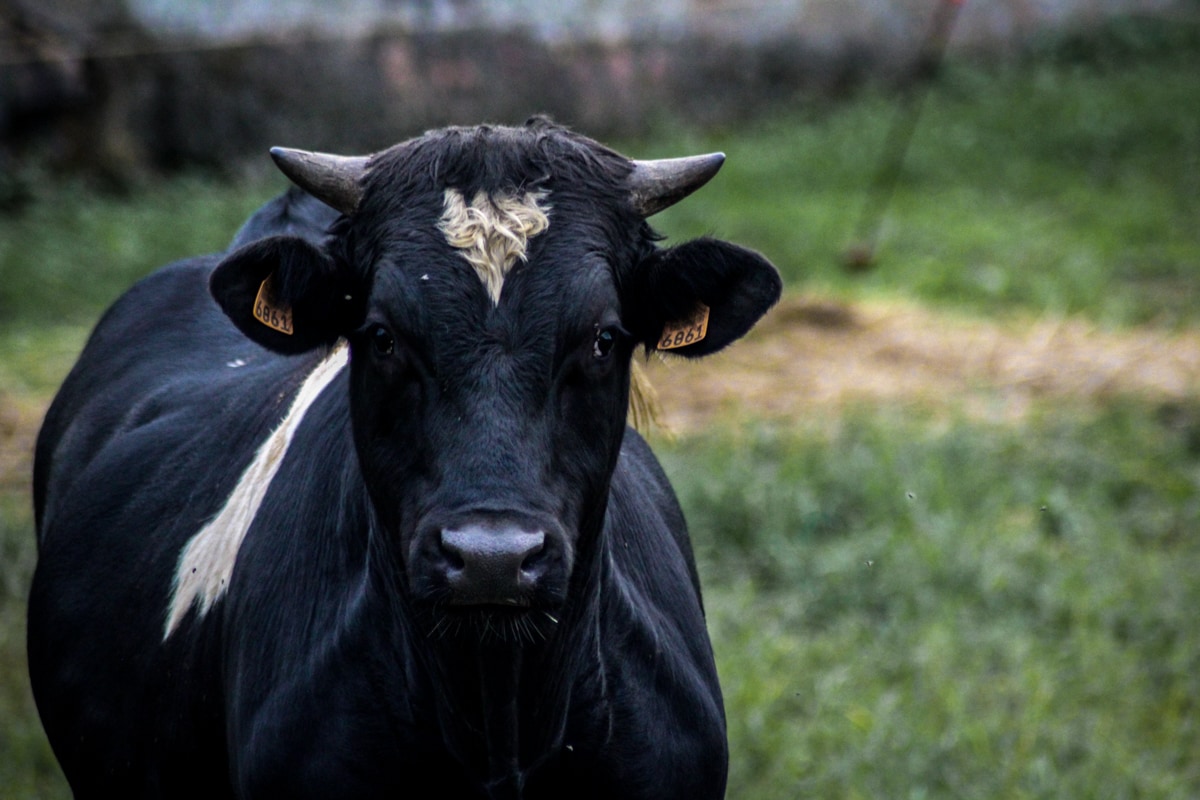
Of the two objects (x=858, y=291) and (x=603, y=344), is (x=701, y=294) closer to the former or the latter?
(x=603, y=344)

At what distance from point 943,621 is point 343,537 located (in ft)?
10.7

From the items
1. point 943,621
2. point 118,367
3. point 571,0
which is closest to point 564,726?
point 118,367

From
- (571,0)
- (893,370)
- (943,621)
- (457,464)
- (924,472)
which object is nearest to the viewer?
(457,464)

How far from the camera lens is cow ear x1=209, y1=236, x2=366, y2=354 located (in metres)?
2.67

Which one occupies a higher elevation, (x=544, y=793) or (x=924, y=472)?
(x=544, y=793)

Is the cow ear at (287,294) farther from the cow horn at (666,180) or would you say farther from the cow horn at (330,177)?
the cow horn at (666,180)

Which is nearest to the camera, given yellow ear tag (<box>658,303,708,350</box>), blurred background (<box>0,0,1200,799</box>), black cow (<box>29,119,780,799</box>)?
black cow (<box>29,119,780,799</box>)

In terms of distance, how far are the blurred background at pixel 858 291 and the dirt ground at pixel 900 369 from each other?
0.03m

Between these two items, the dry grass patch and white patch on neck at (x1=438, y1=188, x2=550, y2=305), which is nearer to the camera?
white patch on neck at (x1=438, y1=188, x2=550, y2=305)

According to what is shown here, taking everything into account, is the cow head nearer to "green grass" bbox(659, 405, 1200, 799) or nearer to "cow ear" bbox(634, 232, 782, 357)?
"cow ear" bbox(634, 232, 782, 357)

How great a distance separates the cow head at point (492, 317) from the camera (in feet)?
7.92

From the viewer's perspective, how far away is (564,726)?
9.21 feet

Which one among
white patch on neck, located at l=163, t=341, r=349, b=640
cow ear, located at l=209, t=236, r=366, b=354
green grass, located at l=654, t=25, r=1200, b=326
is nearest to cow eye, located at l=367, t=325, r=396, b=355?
cow ear, located at l=209, t=236, r=366, b=354

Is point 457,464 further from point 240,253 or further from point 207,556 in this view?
point 207,556
